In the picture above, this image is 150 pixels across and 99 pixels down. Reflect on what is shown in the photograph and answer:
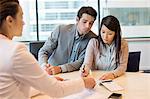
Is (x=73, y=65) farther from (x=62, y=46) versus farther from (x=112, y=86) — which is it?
(x=112, y=86)

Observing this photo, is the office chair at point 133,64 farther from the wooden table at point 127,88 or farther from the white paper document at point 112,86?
the white paper document at point 112,86

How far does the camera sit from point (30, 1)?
4359mm

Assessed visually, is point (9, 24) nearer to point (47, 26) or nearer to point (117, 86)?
point (117, 86)

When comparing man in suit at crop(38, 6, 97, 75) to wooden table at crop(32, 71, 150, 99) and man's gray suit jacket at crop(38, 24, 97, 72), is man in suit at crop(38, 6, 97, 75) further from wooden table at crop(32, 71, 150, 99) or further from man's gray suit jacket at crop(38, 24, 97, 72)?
wooden table at crop(32, 71, 150, 99)

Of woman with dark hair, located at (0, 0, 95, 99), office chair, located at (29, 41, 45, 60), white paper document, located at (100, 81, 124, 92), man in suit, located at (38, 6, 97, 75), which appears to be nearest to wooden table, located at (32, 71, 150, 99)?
white paper document, located at (100, 81, 124, 92)

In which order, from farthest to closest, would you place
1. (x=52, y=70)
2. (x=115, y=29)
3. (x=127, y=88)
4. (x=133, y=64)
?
(x=133, y=64), (x=115, y=29), (x=52, y=70), (x=127, y=88)

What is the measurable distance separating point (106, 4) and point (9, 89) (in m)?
3.51

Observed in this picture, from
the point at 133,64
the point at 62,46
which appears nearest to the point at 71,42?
the point at 62,46

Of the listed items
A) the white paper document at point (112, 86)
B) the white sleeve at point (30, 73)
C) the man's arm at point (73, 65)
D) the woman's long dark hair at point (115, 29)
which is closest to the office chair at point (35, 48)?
the man's arm at point (73, 65)

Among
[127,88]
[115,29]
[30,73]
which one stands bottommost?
[127,88]

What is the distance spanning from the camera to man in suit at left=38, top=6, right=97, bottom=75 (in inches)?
102

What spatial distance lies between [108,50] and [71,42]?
1.52ft

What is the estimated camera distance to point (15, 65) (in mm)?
1105

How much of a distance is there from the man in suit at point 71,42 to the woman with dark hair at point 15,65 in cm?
130
